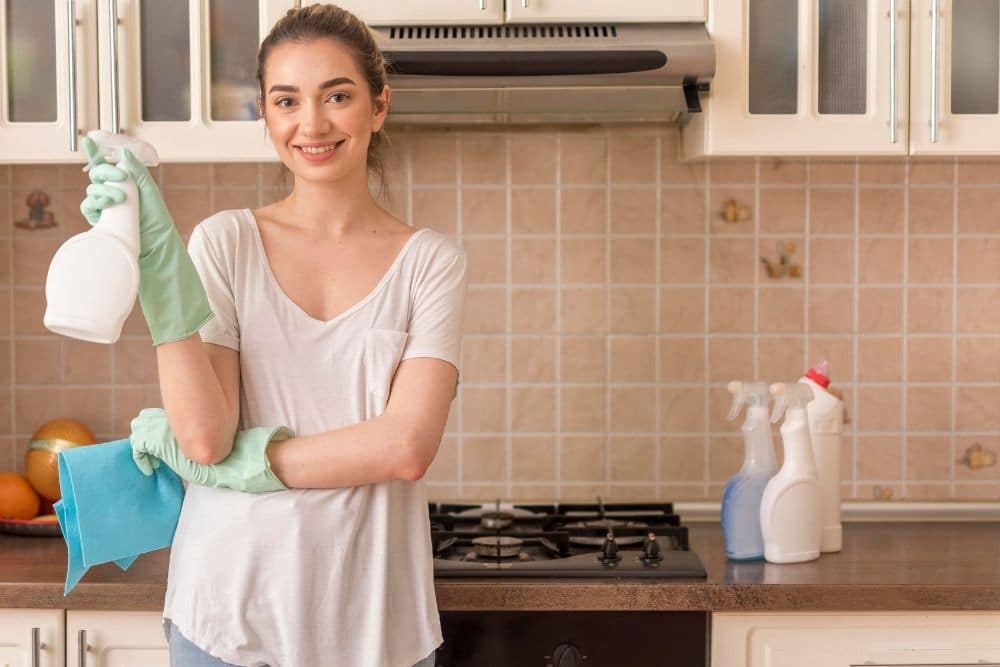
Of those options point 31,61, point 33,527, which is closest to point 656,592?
point 33,527

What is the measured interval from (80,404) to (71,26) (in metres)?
0.76

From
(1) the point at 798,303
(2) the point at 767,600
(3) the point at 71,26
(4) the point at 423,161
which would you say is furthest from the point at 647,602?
(3) the point at 71,26

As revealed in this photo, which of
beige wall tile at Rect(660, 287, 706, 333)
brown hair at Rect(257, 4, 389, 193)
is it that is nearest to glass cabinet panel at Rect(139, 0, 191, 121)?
brown hair at Rect(257, 4, 389, 193)

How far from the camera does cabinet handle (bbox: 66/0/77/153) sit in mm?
1960

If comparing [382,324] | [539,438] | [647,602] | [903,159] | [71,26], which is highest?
[71,26]

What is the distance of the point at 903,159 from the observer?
230 cm

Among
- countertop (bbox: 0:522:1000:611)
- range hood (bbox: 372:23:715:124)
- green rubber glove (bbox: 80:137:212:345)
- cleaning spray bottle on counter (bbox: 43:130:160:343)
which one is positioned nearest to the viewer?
cleaning spray bottle on counter (bbox: 43:130:160:343)

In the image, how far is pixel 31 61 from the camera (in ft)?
6.57

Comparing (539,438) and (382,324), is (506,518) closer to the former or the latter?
(539,438)

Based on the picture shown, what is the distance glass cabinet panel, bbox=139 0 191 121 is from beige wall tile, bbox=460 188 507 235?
20.8 inches

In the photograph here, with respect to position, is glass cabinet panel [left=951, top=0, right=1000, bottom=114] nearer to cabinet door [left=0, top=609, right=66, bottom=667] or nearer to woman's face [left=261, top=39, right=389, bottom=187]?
woman's face [left=261, top=39, right=389, bottom=187]

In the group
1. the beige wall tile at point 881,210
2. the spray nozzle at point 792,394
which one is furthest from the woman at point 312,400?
the beige wall tile at point 881,210

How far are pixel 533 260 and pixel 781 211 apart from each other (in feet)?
1.64

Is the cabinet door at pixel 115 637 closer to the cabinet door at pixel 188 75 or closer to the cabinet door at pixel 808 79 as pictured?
the cabinet door at pixel 188 75
